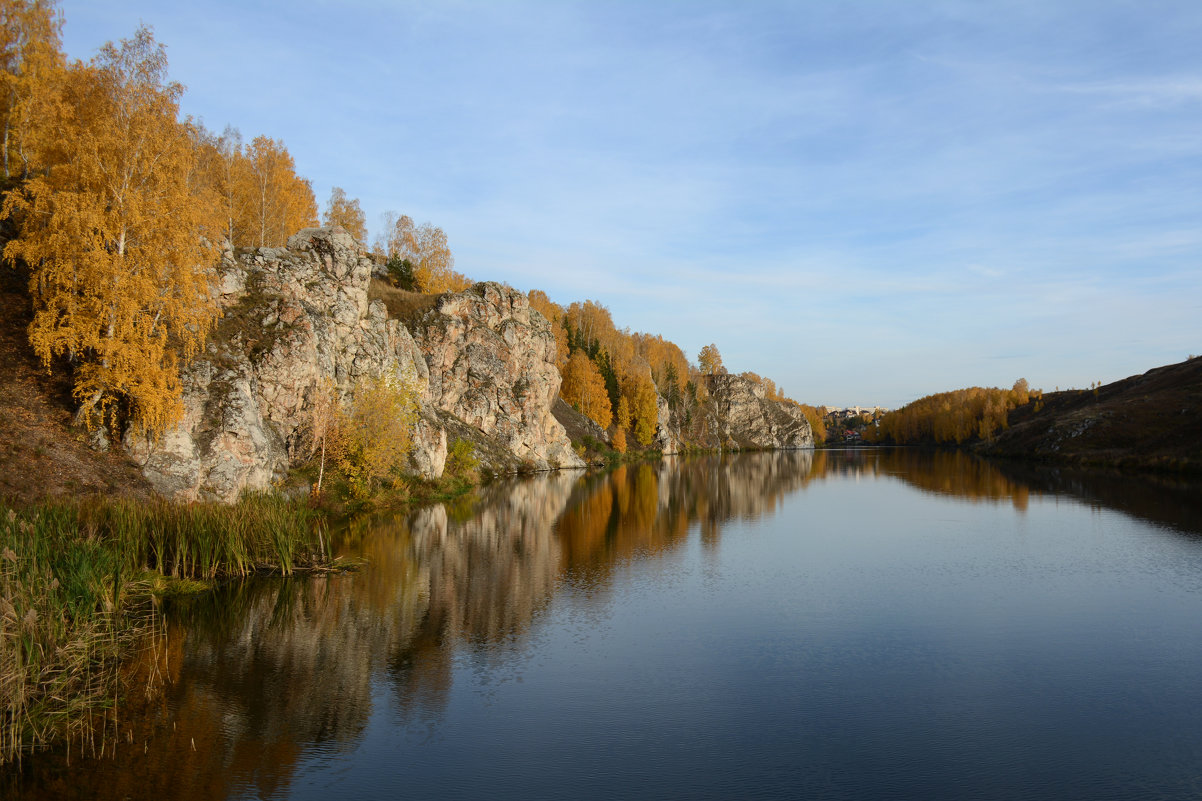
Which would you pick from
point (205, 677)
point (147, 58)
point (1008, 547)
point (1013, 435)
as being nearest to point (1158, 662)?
point (1008, 547)

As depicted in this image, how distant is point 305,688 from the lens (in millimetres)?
16141

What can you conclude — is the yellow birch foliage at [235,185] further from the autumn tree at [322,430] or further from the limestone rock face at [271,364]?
the autumn tree at [322,430]

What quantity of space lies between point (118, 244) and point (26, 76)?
29.4 m

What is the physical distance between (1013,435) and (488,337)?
117 metres

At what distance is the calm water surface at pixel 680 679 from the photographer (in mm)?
12188

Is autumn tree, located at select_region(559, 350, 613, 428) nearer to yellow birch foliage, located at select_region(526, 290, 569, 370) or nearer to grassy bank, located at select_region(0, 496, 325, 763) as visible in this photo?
yellow birch foliage, located at select_region(526, 290, 569, 370)

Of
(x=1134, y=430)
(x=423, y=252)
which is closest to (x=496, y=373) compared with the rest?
(x=423, y=252)

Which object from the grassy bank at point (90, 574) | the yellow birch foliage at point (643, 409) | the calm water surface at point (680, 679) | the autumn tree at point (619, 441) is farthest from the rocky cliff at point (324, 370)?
the yellow birch foliage at point (643, 409)

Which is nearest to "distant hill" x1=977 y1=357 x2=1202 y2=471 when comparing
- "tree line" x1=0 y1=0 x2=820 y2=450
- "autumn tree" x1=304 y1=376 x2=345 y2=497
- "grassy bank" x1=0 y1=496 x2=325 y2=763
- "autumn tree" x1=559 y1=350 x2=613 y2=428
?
"autumn tree" x1=559 y1=350 x2=613 y2=428

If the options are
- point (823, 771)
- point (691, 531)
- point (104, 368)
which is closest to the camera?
point (823, 771)

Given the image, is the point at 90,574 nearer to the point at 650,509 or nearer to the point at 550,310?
the point at 650,509

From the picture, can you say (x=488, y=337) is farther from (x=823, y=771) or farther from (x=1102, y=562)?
(x=823, y=771)

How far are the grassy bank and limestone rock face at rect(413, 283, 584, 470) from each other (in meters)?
45.3

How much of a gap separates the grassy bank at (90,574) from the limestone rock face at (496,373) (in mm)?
45312
